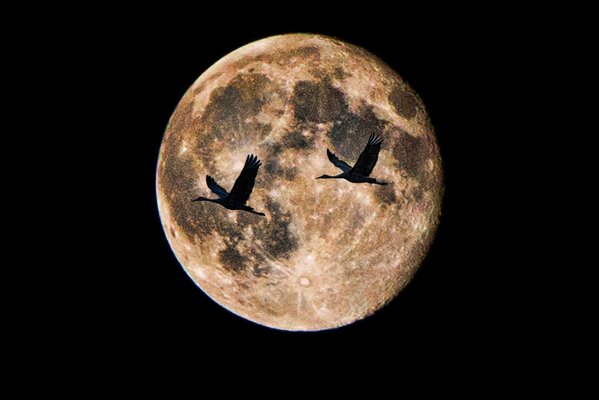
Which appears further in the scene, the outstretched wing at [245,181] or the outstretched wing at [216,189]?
the outstretched wing at [216,189]

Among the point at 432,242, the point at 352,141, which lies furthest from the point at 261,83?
the point at 432,242

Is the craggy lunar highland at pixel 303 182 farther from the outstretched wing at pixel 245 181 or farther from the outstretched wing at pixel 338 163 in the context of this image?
the outstretched wing at pixel 245 181

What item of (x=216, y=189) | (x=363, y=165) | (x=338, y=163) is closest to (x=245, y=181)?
(x=216, y=189)

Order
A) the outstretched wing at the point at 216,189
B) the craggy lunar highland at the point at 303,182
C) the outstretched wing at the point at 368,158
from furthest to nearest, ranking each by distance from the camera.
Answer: the craggy lunar highland at the point at 303,182, the outstretched wing at the point at 216,189, the outstretched wing at the point at 368,158

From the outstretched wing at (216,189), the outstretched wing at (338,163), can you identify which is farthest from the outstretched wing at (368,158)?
the outstretched wing at (216,189)

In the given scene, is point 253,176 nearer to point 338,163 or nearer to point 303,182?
point 303,182

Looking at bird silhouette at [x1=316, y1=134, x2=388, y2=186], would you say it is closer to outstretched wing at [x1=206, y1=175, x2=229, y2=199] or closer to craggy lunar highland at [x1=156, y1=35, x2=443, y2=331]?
craggy lunar highland at [x1=156, y1=35, x2=443, y2=331]

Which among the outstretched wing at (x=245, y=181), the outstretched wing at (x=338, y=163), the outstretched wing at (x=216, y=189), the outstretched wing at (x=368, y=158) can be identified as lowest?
the outstretched wing at (x=216, y=189)
